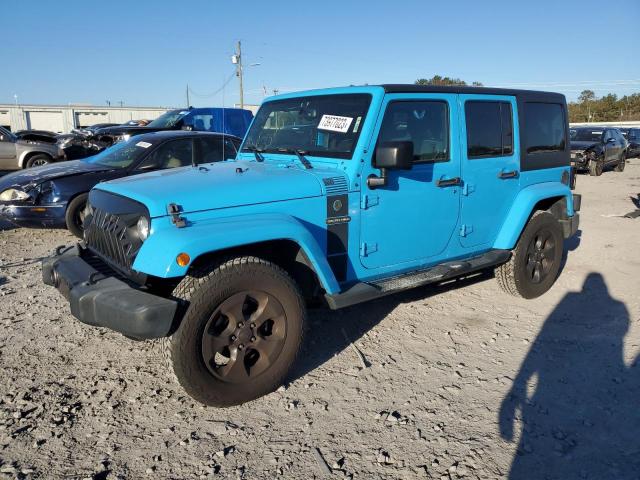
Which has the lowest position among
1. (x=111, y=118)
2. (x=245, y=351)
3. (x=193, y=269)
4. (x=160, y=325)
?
(x=245, y=351)

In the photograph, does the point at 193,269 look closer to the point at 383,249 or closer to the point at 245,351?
→ the point at 245,351

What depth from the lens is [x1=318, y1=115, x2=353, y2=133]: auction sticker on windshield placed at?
3633 mm

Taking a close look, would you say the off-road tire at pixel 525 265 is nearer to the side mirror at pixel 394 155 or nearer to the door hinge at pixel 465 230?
the door hinge at pixel 465 230

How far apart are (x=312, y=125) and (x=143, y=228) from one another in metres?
1.59

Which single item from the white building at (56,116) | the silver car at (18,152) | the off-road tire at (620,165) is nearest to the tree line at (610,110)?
the off-road tire at (620,165)

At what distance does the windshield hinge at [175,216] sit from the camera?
2.81 m

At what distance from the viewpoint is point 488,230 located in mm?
4566

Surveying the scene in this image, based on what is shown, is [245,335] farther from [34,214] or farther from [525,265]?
[34,214]

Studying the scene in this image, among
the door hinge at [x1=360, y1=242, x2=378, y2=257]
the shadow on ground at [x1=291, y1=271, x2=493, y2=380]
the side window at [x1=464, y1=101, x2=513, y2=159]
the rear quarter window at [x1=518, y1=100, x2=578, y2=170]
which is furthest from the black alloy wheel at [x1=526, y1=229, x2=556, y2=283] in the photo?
the door hinge at [x1=360, y1=242, x2=378, y2=257]

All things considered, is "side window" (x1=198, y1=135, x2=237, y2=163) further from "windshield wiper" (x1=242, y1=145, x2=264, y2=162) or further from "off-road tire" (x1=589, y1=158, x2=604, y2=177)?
"off-road tire" (x1=589, y1=158, x2=604, y2=177)

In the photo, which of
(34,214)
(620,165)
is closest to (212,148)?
(34,214)

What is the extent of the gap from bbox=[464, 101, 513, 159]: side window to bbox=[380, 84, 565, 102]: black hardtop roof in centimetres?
10

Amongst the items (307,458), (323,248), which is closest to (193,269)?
(323,248)

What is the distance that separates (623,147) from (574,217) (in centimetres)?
1491
